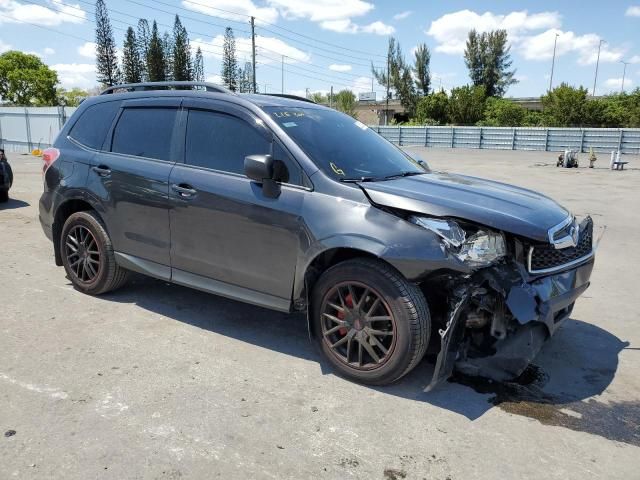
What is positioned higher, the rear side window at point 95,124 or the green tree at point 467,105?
the green tree at point 467,105

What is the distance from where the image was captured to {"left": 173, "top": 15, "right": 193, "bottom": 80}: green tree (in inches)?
2960

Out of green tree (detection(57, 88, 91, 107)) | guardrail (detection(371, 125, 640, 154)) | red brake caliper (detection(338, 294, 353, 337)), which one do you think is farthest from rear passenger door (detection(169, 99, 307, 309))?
green tree (detection(57, 88, 91, 107))

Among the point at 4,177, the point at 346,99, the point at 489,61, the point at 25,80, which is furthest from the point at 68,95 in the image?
the point at 4,177

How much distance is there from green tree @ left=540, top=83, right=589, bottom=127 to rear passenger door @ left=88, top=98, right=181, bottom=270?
5554 cm

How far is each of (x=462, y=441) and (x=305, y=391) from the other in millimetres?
1013

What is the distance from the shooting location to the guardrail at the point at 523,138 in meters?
33.1

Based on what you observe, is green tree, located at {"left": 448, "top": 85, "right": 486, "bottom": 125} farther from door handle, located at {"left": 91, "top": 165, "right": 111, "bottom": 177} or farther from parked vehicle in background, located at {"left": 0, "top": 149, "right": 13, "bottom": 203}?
door handle, located at {"left": 91, "top": 165, "right": 111, "bottom": 177}

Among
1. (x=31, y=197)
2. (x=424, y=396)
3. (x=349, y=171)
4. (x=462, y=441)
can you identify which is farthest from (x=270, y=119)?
(x=31, y=197)

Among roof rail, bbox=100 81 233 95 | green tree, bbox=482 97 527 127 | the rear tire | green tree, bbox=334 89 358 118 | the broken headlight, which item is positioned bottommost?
the rear tire

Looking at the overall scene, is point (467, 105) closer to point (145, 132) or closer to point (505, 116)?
point (505, 116)

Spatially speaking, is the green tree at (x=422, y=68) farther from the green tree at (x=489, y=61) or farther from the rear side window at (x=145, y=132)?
the rear side window at (x=145, y=132)

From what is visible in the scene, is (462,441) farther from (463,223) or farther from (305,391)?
(463,223)

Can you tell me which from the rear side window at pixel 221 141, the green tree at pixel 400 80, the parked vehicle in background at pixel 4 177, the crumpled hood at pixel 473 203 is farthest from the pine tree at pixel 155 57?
the crumpled hood at pixel 473 203

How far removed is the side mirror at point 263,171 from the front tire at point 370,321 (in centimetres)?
69
